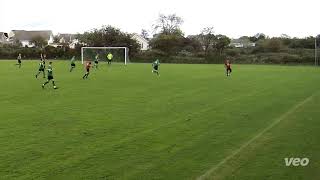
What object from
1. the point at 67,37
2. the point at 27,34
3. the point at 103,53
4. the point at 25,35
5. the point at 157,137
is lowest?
the point at 157,137

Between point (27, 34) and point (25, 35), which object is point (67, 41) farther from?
point (27, 34)

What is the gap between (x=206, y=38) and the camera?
375ft

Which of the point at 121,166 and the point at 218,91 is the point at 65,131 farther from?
the point at 218,91

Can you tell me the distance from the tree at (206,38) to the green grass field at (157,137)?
85.4 metres

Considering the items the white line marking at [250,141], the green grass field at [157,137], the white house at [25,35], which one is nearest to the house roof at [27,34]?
the white house at [25,35]

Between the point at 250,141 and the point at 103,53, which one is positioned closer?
the point at 250,141

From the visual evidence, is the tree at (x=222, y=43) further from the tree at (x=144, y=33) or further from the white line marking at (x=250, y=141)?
the white line marking at (x=250, y=141)

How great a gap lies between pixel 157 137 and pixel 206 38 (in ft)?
334

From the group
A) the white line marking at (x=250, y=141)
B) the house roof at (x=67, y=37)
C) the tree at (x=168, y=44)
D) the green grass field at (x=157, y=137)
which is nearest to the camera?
the white line marking at (x=250, y=141)

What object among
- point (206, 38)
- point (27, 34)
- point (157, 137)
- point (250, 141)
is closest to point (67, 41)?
point (27, 34)

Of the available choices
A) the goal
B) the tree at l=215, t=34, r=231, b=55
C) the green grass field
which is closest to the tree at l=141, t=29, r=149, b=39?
the tree at l=215, t=34, r=231, b=55

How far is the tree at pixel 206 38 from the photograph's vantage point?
365ft

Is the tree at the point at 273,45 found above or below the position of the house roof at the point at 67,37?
below

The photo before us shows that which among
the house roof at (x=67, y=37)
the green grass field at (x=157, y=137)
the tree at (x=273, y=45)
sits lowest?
the green grass field at (x=157, y=137)
